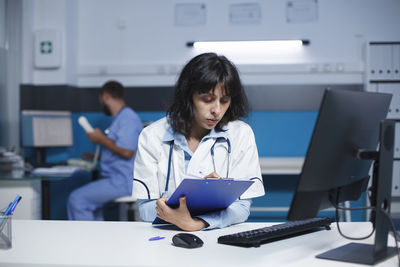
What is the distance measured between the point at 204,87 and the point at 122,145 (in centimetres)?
191

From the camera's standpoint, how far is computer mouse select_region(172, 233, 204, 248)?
119cm

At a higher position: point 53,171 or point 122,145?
point 122,145

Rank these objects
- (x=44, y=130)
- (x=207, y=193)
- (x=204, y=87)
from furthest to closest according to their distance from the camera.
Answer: (x=44, y=130)
(x=204, y=87)
(x=207, y=193)

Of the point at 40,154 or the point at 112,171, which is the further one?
the point at 40,154

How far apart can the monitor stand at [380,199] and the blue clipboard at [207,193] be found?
1.08 ft

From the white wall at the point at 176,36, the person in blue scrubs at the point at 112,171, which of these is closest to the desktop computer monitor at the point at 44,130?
the white wall at the point at 176,36

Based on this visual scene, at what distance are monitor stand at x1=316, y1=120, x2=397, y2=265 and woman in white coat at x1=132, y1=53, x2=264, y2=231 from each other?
477mm

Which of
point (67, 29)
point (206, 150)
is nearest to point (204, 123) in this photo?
point (206, 150)

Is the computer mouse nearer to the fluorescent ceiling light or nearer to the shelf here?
the shelf

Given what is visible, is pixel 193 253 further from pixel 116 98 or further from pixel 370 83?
pixel 370 83

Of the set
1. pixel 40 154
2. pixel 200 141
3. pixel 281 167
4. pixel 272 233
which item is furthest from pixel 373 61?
pixel 272 233

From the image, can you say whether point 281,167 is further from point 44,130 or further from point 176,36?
point 44,130

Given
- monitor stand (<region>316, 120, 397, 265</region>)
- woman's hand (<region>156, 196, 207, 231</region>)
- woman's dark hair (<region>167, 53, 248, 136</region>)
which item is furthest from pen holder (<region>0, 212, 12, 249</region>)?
monitor stand (<region>316, 120, 397, 265</region>)

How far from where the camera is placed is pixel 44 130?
3.79 meters
